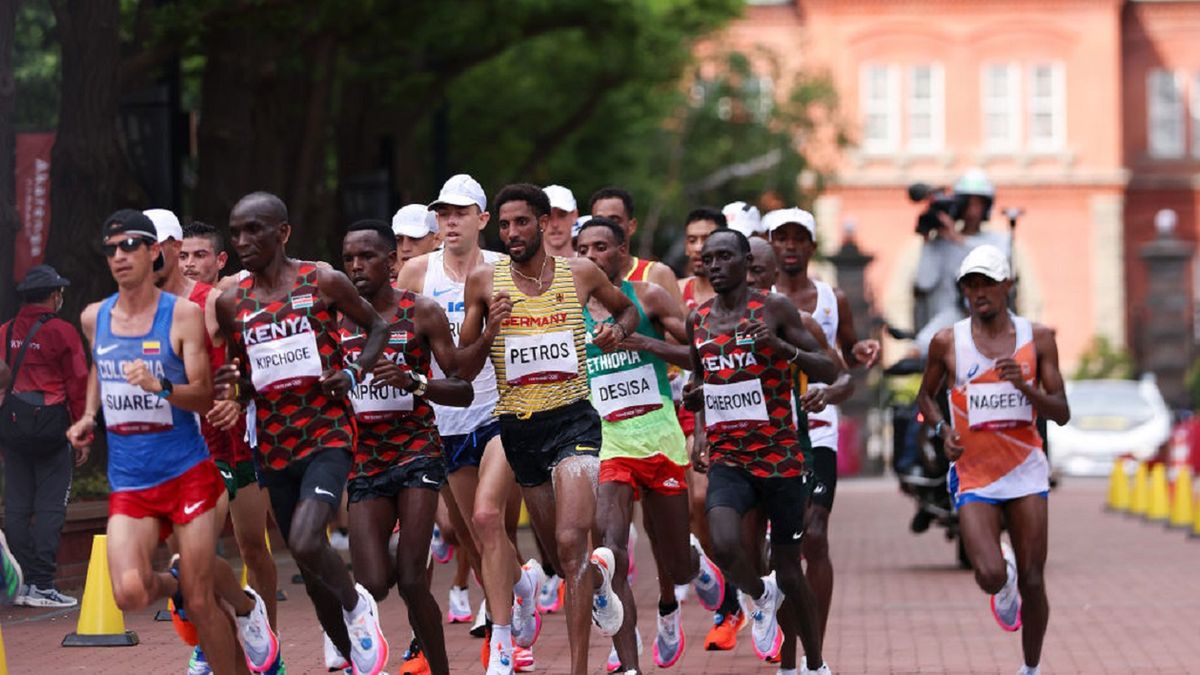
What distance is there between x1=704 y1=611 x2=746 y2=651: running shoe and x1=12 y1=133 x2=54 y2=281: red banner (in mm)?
6319

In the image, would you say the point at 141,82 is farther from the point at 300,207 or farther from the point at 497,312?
the point at 497,312

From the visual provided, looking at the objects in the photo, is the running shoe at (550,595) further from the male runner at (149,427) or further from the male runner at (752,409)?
the male runner at (149,427)

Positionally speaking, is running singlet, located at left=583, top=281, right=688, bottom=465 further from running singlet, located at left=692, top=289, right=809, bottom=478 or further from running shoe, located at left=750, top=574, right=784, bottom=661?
running shoe, located at left=750, top=574, right=784, bottom=661

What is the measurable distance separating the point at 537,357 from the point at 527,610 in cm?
Answer: 164

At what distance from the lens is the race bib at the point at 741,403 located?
35.3 ft

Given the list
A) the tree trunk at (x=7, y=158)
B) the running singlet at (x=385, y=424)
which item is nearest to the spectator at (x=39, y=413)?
the tree trunk at (x=7, y=158)

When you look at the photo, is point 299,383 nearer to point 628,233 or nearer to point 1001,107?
point 628,233

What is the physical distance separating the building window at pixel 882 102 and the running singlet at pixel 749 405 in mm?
59964

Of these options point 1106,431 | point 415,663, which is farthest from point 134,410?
point 1106,431

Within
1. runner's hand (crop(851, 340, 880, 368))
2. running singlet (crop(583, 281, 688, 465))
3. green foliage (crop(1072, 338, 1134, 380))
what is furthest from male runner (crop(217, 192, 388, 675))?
green foliage (crop(1072, 338, 1134, 380))

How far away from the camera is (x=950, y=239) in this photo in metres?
18.0

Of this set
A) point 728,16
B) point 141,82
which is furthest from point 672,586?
point 728,16

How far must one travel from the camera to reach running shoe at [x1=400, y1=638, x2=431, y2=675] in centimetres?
1105

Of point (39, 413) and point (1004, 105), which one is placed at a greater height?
point (1004, 105)
